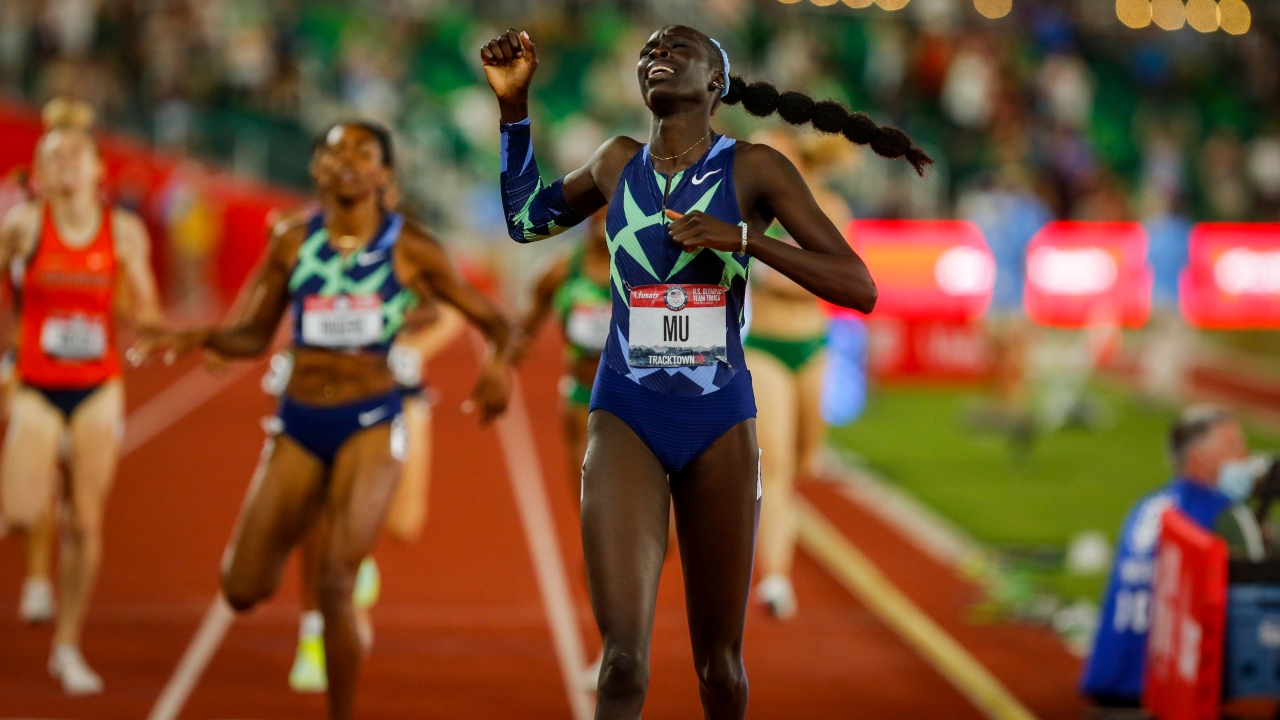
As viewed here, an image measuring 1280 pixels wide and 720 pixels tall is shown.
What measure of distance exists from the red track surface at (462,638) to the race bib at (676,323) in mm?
2875

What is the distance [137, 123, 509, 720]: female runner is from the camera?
17.5 feet

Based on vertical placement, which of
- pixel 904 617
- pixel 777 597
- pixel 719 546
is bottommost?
pixel 904 617

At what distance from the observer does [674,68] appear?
156 inches

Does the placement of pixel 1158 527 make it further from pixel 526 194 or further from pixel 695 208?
pixel 526 194

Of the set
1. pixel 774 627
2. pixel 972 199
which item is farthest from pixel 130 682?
pixel 972 199

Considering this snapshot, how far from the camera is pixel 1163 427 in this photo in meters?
15.7

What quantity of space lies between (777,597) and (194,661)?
3.04 metres

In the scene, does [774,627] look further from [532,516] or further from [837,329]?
[837,329]

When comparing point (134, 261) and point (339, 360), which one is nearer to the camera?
point (339, 360)

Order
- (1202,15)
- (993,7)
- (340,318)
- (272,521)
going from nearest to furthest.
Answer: (272,521) → (340,318) → (993,7) → (1202,15)

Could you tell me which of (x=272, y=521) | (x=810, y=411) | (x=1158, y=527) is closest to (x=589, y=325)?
(x=810, y=411)

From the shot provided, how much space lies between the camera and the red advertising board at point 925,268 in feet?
49.1

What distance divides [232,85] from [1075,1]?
16.5 meters

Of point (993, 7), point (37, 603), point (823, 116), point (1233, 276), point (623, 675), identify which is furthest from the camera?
point (993, 7)
